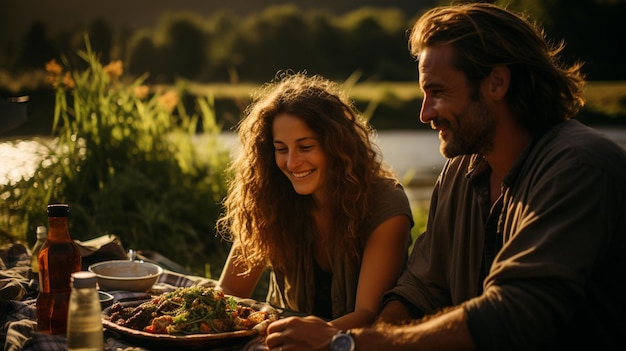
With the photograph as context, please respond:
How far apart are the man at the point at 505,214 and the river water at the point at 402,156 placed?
0.76 ft

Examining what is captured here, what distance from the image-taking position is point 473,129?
2080 mm

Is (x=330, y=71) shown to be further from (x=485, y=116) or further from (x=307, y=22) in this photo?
(x=485, y=116)

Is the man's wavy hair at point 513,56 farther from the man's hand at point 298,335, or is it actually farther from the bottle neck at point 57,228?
the bottle neck at point 57,228

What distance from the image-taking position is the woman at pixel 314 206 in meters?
2.60

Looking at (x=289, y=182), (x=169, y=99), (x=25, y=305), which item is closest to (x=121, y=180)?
(x=169, y=99)

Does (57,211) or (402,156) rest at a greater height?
(57,211)

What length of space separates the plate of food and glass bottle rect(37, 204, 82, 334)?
129 millimetres

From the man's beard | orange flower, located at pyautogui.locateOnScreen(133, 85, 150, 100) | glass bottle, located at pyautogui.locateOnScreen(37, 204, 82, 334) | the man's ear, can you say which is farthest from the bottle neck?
orange flower, located at pyautogui.locateOnScreen(133, 85, 150, 100)

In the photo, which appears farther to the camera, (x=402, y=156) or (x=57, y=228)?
(x=402, y=156)

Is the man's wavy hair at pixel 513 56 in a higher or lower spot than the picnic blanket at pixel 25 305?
higher

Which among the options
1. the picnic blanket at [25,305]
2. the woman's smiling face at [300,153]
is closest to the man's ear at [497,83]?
the woman's smiling face at [300,153]

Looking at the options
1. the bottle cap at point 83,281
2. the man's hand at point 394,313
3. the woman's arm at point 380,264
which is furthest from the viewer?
the woman's arm at point 380,264

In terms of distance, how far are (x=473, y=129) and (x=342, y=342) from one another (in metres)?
0.76

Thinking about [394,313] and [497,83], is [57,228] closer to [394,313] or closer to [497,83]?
[394,313]
